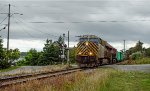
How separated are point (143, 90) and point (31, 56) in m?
120

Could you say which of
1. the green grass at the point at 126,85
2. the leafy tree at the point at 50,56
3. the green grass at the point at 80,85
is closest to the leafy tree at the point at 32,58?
the leafy tree at the point at 50,56

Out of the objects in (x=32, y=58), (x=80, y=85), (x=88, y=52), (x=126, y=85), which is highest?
(x=32, y=58)

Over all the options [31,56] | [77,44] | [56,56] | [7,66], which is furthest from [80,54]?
[31,56]

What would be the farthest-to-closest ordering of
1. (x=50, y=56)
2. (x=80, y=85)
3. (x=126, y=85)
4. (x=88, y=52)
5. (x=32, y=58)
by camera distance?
(x=32, y=58)
(x=50, y=56)
(x=88, y=52)
(x=126, y=85)
(x=80, y=85)

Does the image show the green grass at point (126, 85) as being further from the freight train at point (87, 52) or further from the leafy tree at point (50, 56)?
the leafy tree at point (50, 56)

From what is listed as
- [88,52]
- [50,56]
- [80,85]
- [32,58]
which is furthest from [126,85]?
[32,58]

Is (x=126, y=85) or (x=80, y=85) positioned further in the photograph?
(x=126, y=85)

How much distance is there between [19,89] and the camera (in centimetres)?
1591

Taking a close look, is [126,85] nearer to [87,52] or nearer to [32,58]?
[87,52]

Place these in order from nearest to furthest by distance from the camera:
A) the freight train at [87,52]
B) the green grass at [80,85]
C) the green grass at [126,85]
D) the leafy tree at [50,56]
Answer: the green grass at [80,85] < the green grass at [126,85] < the freight train at [87,52] < the leafy tree at [50,56]

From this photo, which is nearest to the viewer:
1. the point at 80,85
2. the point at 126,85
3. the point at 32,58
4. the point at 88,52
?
the point at 80,85

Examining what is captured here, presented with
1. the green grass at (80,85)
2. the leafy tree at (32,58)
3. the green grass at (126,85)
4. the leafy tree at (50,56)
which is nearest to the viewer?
the green grass at (80,85)

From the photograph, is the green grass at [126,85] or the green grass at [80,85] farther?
the green grass at [126,85]

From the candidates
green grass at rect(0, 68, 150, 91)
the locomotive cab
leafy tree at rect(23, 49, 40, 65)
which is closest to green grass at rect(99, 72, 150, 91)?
green grass at rect(0, 68, 150, 91)
